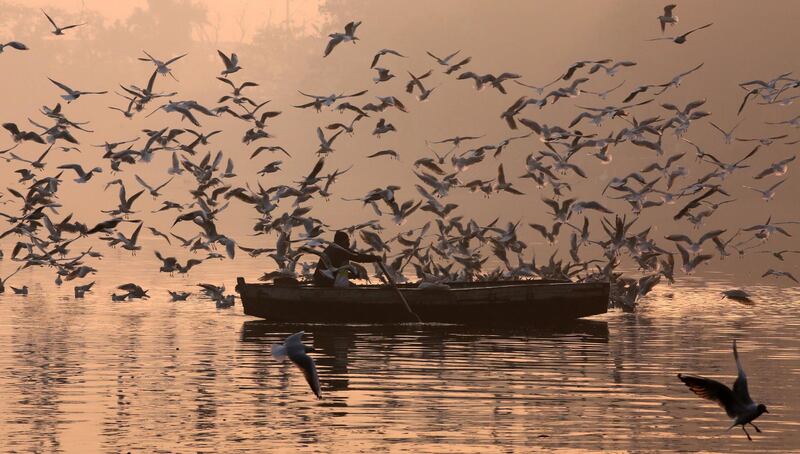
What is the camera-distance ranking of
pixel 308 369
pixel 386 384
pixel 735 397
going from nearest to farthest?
pixel 735 397 < pixel 308 369 < pixel 386 384

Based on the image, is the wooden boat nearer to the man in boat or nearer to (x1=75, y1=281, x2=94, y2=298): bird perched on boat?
the man in boat

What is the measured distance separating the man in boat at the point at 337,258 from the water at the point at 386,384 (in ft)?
4.64

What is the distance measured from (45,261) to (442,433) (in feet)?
72.6

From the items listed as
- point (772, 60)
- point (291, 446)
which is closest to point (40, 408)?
point (291, 446)

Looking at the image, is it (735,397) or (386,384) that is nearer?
(735,397)

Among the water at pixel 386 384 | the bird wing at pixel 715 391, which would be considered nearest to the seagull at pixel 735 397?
the bird wing at pixel 715 391

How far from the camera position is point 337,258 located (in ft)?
140

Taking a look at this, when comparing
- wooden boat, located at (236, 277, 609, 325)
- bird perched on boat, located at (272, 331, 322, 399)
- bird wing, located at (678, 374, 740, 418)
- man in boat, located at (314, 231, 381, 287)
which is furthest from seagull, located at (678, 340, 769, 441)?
wooden boat, located at (236, 277, 609, 325)

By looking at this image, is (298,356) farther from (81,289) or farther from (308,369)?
(81,289)

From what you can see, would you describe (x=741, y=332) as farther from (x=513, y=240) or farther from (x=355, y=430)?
(x=355, y=430)

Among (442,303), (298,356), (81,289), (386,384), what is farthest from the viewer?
(81,289)

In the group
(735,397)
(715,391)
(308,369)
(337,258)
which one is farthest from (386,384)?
(715,391)

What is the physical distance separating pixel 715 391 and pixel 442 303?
2482 cm

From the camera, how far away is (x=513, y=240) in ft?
149
